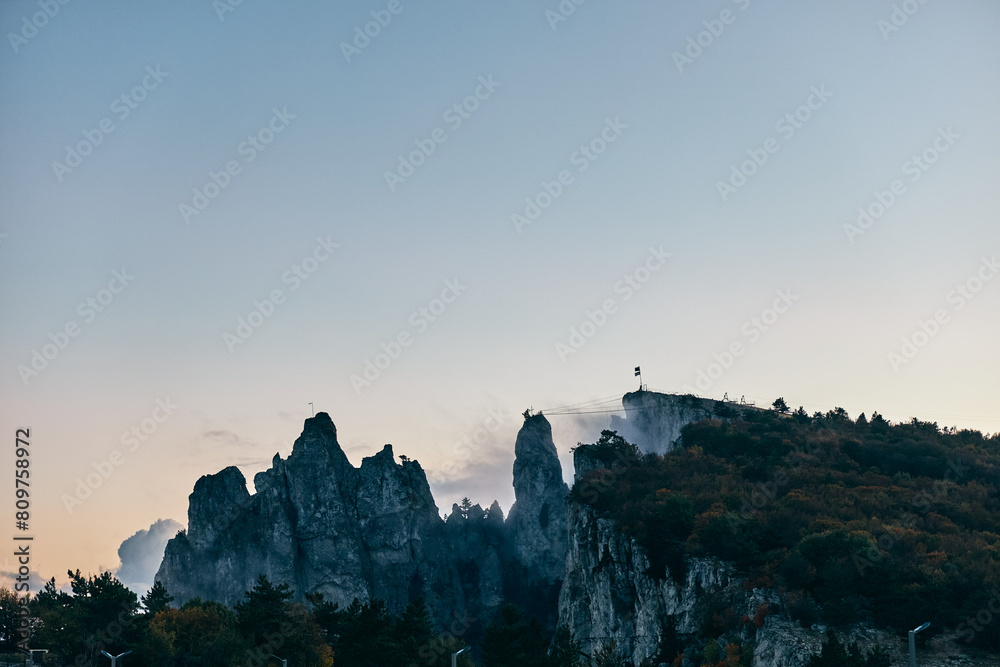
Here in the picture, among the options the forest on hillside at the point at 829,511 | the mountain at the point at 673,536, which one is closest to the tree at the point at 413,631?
the mountain at the point at 673,536

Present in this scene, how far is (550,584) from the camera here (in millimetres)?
175500

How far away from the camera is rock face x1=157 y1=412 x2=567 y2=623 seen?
160 meters

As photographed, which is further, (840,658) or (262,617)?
(262,617)

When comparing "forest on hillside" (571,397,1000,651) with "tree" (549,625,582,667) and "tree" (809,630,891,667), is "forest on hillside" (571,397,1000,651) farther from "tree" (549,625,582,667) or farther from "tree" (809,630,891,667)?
"tree" (549,625,582,667)

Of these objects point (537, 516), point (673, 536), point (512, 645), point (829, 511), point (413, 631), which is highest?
point (537, 516)

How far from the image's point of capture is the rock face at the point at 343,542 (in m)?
160

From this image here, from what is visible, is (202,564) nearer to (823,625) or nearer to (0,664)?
(0,664)

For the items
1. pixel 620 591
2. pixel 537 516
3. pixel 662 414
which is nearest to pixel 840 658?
pixel 620 591

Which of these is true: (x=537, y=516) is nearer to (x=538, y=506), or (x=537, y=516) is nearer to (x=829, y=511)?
(x=538, y=506)

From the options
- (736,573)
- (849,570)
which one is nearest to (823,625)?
(849,570)

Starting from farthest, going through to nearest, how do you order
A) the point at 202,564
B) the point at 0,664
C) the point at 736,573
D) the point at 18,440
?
the point at 202,564, the point at 736,573, the point at 0,664, the point at 18,440

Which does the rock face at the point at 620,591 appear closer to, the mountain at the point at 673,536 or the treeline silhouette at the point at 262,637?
the mountain at the point at 673,536

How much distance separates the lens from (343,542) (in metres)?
162

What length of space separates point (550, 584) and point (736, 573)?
10314cm
